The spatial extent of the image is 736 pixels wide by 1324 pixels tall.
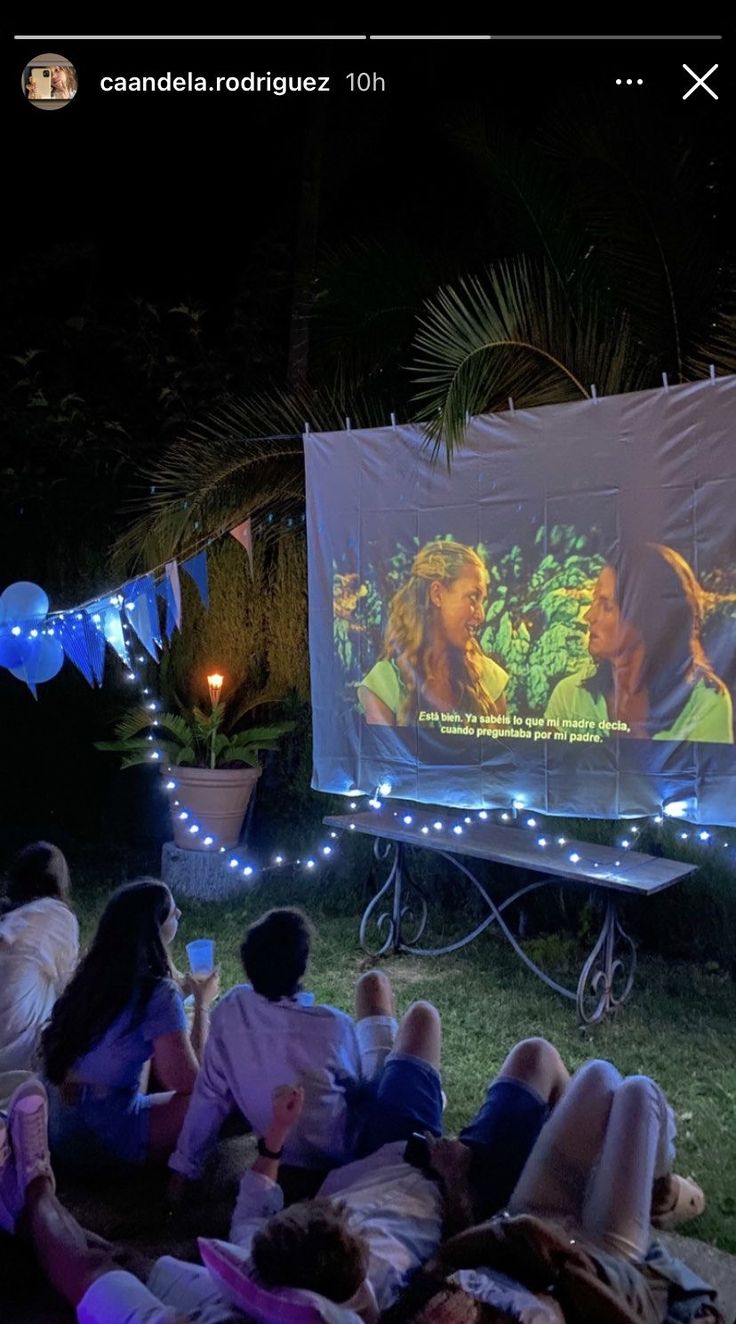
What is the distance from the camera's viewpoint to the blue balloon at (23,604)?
7.12 metres

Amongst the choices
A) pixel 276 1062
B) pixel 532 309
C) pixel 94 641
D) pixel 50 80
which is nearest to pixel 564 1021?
pixel 276 1062

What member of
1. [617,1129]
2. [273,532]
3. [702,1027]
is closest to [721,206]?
[273,532]

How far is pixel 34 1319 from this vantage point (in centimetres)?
287

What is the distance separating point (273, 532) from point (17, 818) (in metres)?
3.55

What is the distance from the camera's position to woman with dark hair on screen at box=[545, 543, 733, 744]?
5133mm

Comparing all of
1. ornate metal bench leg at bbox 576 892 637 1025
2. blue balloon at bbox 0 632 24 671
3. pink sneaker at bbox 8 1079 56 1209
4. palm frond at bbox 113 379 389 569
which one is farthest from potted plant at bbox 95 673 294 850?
pink sneaker at bbox 8 1079 56 1209

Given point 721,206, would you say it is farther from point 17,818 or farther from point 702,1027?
point 17,818

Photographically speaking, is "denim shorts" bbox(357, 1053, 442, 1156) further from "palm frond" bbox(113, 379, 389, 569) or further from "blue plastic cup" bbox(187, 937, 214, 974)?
"palm frond" bbox(113, 379, 389, 569)

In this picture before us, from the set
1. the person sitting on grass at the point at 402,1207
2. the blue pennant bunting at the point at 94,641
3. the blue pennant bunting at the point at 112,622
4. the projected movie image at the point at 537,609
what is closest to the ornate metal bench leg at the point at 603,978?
the projected movie image at the point at 537,609

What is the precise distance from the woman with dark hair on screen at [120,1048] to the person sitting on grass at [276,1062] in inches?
6.9

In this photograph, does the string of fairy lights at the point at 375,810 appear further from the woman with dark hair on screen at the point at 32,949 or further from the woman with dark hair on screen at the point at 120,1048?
the woman with dark hair on screen at the point at 120,1048

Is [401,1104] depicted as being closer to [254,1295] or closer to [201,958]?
[254,1295]

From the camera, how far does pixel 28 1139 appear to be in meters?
3.01

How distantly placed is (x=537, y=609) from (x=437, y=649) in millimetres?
674
